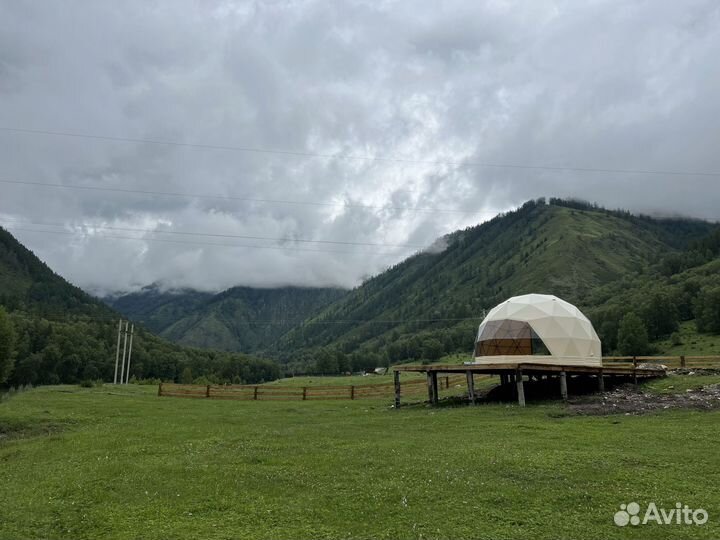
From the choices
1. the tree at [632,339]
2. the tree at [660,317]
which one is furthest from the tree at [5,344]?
the tree at [660,317]

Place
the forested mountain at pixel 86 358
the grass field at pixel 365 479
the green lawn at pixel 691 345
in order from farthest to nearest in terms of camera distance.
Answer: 1. the forested mountain at pixel 86 358
2. the green lawn at pixel 691 345
3. the grass field at pixel 365 479

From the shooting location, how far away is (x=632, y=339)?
94688 mm

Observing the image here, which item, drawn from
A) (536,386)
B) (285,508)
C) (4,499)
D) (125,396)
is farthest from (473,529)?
(125,396)

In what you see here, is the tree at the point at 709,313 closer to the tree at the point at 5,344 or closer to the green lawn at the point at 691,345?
the green lawn at the point at 691,345

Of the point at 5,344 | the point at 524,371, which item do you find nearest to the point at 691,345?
the point at 524,371

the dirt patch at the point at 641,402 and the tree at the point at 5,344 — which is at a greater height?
the tree at the point at 5,344

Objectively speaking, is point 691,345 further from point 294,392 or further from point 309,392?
point 294,392

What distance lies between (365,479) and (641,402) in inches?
888

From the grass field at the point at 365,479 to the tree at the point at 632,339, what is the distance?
254 ft

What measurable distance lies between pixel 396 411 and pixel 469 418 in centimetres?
735

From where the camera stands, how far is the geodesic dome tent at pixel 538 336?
37.9 meters

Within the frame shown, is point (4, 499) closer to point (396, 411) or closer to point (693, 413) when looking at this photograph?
point (396, 411)

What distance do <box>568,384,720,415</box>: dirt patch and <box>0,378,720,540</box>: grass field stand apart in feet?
8.15

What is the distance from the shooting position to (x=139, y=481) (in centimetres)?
1408
